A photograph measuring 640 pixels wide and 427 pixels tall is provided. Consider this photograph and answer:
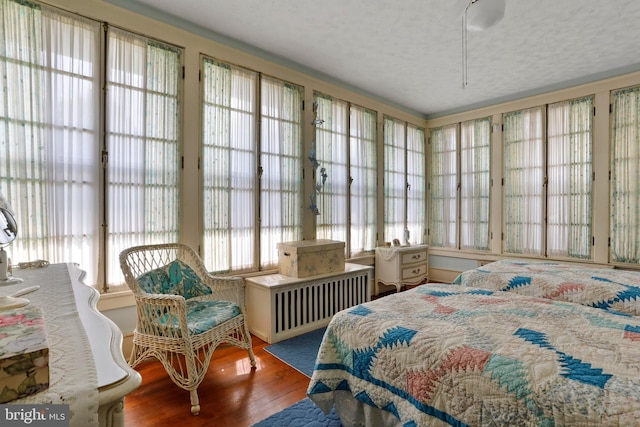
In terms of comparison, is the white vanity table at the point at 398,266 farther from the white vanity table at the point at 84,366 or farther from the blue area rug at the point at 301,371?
the white vanity table at the point at 84,366

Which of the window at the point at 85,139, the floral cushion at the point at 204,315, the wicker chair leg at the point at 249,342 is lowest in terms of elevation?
the wicker chair leg at the point at 249,342

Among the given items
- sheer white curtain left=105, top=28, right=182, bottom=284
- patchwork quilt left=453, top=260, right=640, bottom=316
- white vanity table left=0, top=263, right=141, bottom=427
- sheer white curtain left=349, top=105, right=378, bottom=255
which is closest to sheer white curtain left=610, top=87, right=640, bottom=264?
patchwork quilt left=453, top=260, right=640, bottom=316

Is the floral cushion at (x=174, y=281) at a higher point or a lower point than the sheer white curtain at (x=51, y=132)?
lower

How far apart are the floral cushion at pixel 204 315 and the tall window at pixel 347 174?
176cm

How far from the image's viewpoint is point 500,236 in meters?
4.92

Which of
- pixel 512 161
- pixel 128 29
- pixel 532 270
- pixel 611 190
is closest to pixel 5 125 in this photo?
pixel 128 29

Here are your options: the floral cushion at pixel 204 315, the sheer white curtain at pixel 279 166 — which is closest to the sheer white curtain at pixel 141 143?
the floral cushion at pixel 204 315

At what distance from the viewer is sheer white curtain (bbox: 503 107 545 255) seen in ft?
15.0

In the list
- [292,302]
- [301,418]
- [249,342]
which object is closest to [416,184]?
[292,302]

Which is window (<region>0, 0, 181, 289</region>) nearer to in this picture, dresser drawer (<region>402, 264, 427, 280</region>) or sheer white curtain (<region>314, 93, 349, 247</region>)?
sheer white curtain (<region>314, 93, 349, 247</region>)

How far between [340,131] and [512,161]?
2.63m

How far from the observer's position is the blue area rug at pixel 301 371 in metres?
1.92

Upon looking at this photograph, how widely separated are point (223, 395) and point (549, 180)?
4.74m

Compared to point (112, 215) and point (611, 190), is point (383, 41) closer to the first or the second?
point (112, 215)
